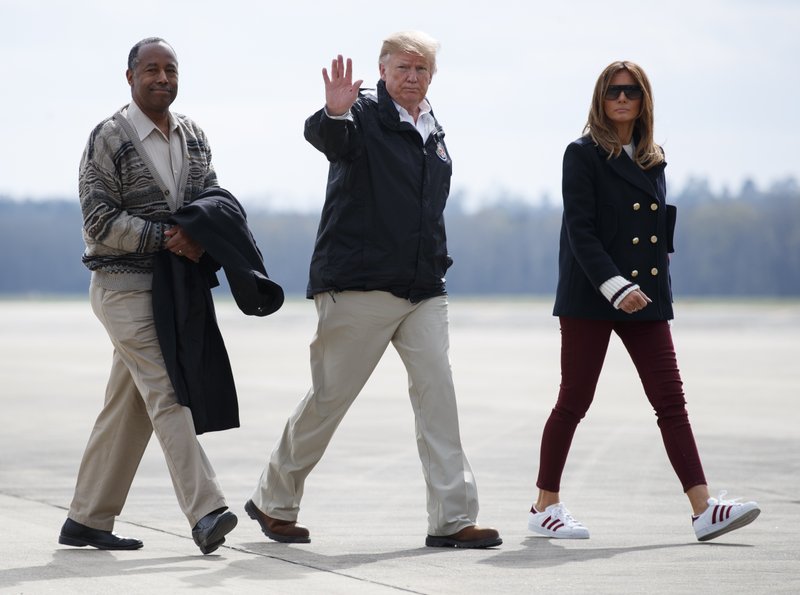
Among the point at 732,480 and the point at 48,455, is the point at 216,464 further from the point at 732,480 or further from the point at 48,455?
the point at 732,480

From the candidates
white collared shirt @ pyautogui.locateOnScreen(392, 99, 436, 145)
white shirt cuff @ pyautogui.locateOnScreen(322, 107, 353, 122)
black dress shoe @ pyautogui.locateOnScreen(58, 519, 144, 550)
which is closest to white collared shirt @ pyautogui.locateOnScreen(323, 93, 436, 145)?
white collared shirt @ pyautogui.locateOnScreen(392, 99, 436, 145)

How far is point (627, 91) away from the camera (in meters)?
6.63

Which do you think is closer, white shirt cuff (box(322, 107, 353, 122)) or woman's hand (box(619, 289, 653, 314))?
white shirt cuff (box(322, 107, 353, 122))

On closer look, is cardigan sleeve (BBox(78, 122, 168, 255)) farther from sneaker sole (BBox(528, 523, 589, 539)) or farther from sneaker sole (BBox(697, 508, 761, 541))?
sneaker sole (BBox(697, 508, 761, 541))

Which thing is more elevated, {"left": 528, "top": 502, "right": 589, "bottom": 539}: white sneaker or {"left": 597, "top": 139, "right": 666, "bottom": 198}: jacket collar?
{"left": 597, "top": 139, "right": 666, "bottom": 198}: jacket collar

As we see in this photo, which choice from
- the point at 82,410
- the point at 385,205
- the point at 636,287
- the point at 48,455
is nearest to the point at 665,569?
the point at 636,287

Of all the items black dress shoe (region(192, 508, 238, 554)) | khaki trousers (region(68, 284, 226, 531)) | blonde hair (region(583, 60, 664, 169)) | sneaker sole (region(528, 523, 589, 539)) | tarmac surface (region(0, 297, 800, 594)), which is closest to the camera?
tarmac surface (region(0, 297, 800, 594))

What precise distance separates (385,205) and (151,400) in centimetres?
127

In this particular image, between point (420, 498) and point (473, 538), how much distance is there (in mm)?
1809

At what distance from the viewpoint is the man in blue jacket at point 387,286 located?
6301 mm

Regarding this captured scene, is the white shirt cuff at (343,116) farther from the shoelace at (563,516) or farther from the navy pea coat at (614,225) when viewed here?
the shoelace at (563,516)

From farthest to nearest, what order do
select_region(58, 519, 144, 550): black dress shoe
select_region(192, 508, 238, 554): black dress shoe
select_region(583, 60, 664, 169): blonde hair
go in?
select_region(583, 60, 664, 169): blonde hair → select_region(58, 519, 144, 550): black dress shoe → select_region(192, 508, 238, 554): black dress shoe

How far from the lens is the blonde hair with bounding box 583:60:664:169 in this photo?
21.8ft

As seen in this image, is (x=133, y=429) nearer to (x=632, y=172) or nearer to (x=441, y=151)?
(x=441, y=151)
